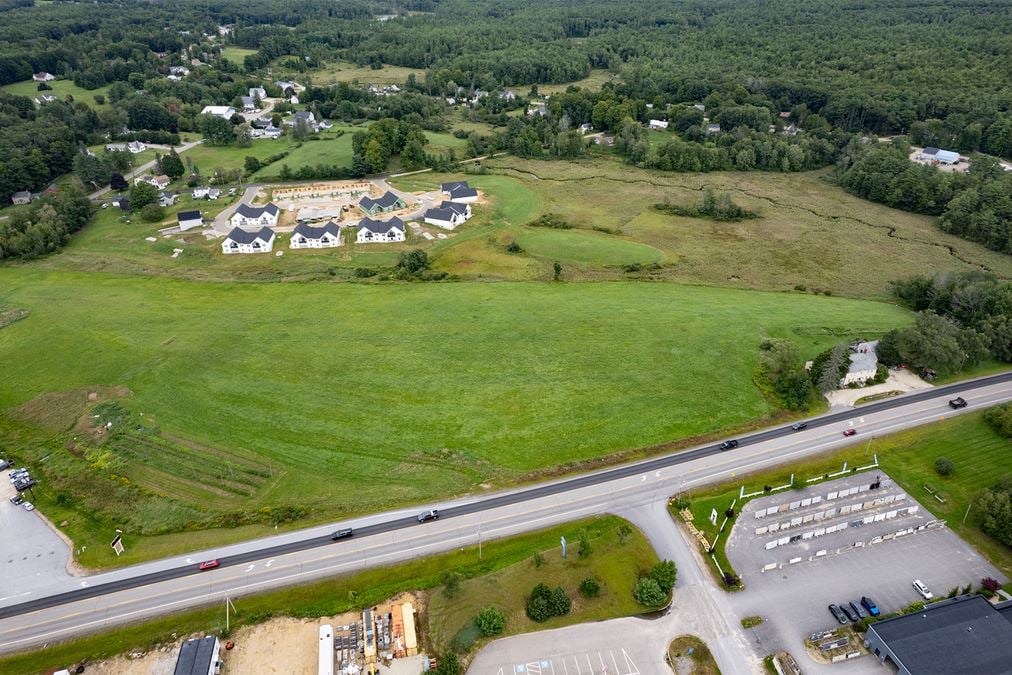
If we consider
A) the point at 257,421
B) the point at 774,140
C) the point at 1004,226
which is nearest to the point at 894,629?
the point at 257,421

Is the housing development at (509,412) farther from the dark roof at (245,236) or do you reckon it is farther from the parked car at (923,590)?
the dark roof at (245,236)

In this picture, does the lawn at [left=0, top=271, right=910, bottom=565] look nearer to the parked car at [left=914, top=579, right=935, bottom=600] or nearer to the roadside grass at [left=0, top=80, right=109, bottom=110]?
the parked car at [left=914, top=579, right=935, bottom=600]

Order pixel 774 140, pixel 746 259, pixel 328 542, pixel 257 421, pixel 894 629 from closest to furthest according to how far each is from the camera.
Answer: pixel 894 629 → pixel 328 542 → pixel 257 421 → pixel 746 259 → pixel 774 140

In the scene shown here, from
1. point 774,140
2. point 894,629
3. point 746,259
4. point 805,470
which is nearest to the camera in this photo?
point 894,629

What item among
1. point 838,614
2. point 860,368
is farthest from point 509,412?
point 860,368

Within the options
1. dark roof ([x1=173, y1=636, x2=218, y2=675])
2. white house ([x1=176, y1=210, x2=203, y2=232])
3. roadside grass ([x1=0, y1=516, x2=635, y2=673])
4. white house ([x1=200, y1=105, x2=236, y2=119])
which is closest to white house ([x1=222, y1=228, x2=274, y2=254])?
white house ([x1=176, y1=210, x2=203, y2=232])

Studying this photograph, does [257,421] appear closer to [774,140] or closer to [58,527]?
[58,527]

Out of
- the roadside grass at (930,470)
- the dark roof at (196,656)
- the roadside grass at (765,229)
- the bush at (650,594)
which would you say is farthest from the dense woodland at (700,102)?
the dark roof at (196,656)
